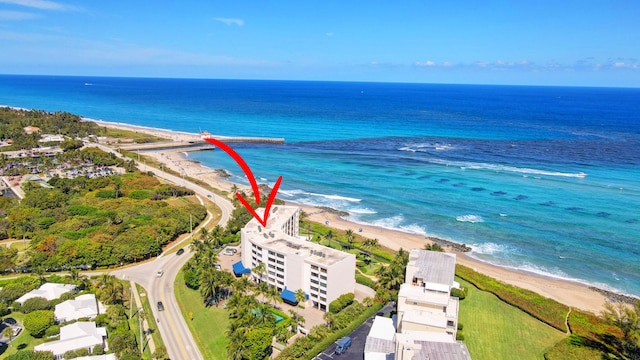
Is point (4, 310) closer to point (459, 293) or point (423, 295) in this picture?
point (423, 295)

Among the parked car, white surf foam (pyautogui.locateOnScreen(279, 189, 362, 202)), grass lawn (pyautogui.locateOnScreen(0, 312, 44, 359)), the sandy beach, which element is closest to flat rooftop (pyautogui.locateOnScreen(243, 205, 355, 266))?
the parked car

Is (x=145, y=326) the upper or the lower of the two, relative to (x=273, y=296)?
lower

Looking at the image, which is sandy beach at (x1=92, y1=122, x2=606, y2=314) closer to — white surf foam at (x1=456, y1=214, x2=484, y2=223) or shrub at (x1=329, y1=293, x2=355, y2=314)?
white surf foam at (x1=456, y1=214, x2=484, y2=223)

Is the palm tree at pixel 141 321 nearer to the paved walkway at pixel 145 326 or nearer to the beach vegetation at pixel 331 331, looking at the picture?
the paved walkway at pixel 145 326

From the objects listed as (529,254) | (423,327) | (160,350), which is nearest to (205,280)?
(160,350)

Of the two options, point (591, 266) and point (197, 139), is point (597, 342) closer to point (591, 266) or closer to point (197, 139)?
point (591, 266)

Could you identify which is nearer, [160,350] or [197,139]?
[160,350]

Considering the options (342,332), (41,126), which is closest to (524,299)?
(342,332)

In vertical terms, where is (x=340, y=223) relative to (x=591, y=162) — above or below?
below
